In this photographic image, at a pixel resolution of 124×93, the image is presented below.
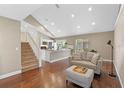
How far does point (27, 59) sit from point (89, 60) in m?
3.14

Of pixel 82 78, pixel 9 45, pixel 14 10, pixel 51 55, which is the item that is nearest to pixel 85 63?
pixel 82 78

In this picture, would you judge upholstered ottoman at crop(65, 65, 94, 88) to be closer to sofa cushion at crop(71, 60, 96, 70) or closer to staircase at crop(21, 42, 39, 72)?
sofa cushion at crop(71, 60, 96, 70)

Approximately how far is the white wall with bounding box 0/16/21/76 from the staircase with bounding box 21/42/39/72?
1.59 feet

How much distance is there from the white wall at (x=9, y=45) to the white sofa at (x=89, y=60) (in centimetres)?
257

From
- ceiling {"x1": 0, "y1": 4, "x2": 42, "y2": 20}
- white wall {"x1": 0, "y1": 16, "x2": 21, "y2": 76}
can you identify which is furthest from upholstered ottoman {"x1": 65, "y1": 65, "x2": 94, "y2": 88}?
ceiling {"x1": 0, "y1": 4, "x2": 42, "y2": 20}

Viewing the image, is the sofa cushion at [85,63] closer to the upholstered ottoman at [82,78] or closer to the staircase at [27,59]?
the upholstered ottoman at [82,78]

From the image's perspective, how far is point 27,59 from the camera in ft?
16.0

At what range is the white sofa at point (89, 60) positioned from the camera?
3842mm

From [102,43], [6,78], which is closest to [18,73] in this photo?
[6,78]

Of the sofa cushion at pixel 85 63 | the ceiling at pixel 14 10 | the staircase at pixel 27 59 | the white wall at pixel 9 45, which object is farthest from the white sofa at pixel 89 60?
the ceiling at pixel 14 10

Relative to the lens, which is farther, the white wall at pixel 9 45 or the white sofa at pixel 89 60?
the white sofa at pixel 89 60

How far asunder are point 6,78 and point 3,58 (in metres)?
0.75

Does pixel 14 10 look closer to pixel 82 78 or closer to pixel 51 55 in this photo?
pixel 82 78

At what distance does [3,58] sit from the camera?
11.6ft
